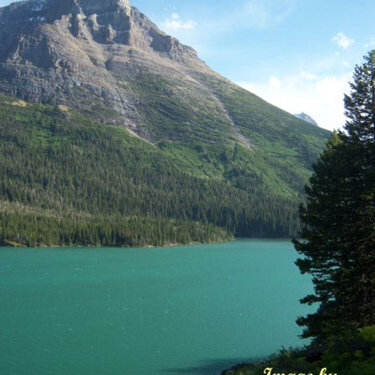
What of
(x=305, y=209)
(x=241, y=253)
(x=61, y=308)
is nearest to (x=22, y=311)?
(x=61, y=308)

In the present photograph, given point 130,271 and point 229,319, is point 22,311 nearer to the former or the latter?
point 229,319

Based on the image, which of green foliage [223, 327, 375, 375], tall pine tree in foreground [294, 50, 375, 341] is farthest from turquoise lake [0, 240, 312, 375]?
green foliage [223, 327, 375, 375]

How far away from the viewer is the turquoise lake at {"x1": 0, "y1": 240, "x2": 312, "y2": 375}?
47469mm

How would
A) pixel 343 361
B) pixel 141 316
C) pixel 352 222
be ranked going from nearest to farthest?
pixel 343 361 → pixel 352 222 → pixel 141 316

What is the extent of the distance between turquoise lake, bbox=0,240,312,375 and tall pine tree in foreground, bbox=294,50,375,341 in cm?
1771

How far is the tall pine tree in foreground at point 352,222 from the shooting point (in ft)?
104

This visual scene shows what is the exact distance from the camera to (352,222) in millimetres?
32719

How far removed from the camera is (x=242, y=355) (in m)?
50.5

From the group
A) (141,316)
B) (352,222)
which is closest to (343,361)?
(352,222)

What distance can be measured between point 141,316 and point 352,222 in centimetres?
4372

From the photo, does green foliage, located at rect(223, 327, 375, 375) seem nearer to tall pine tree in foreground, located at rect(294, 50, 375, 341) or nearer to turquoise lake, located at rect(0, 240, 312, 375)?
tall pine tree in foreground, located at rect(294, 50, 375, 341)

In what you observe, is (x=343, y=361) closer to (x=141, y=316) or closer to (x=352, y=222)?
(x=352, y=222)

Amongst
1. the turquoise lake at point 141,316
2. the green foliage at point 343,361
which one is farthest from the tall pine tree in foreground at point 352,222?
the turquoise lake at point 141,316

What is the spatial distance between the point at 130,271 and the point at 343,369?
102673 millimetres
